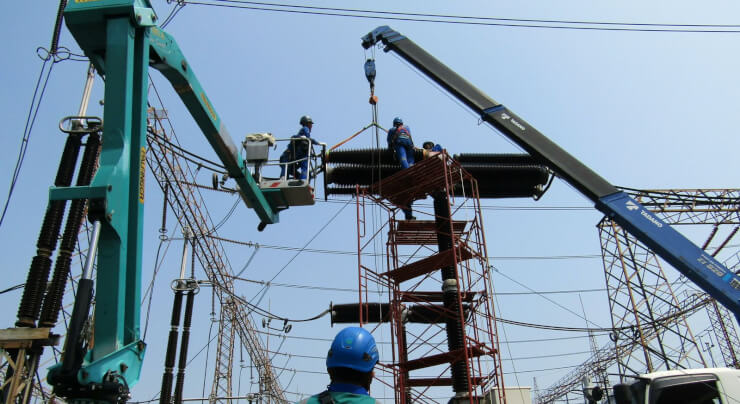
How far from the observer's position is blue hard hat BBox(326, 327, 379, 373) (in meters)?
2.94

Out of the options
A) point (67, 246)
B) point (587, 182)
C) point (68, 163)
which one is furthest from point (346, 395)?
point (587, 182)

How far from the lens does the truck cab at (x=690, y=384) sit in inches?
277

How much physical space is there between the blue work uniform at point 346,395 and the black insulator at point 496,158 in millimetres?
15780

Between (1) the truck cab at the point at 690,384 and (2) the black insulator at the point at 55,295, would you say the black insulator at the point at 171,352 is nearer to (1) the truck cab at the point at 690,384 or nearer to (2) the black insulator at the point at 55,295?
(2) the black insulator at the point at 55,295

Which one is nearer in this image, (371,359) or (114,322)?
(371,359)

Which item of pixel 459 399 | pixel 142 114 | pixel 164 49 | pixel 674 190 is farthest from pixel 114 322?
pixel 674 190

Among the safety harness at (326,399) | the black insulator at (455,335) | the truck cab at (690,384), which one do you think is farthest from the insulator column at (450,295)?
the safety harness at (326,399)

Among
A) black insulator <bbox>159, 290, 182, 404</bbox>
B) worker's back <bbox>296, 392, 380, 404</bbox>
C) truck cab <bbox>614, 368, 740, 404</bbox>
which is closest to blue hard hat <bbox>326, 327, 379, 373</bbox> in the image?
worker's back <bbox>296, 392, 380, 404</bbox>

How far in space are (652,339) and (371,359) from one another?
23256 millimetres

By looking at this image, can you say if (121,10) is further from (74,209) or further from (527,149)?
(527,149)

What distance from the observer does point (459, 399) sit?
13.2m

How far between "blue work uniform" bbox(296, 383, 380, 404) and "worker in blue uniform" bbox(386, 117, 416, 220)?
13202 millimetres

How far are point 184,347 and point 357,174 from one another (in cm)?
1037

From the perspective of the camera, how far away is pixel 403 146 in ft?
53.4
